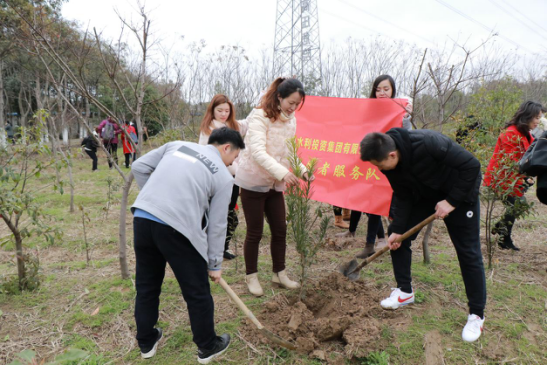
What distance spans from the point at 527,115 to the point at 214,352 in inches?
152

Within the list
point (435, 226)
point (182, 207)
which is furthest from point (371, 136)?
point (435, 226)

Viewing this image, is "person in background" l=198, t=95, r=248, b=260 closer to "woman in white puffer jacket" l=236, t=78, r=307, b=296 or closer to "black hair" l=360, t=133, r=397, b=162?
"woman in white puffer jacket" l=236, t=78, r=307, b=296

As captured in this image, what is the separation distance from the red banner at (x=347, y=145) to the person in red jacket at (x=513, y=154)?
3.27ft

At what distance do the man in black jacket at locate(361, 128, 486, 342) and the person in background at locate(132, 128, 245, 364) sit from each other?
96 cm

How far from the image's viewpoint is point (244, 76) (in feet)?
35.3

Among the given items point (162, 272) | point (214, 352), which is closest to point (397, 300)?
point (214, 352)

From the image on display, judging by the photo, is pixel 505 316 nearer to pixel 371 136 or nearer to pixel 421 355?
pixel 421 355

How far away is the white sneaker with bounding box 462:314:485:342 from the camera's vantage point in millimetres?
2334

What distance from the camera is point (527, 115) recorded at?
358cm

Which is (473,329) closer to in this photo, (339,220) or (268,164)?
(268,164)

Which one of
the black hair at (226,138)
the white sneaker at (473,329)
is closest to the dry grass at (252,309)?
the white sneaker at (473,329)

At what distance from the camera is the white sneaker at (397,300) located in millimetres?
2695

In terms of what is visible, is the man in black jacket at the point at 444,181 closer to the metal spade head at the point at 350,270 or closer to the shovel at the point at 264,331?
the metal spade head at the point at 350,270

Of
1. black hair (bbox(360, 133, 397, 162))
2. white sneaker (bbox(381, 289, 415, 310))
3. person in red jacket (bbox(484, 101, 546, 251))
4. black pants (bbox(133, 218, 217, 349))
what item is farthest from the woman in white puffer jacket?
→ person in red jacket (bbox(484, 101, 546, 251))
